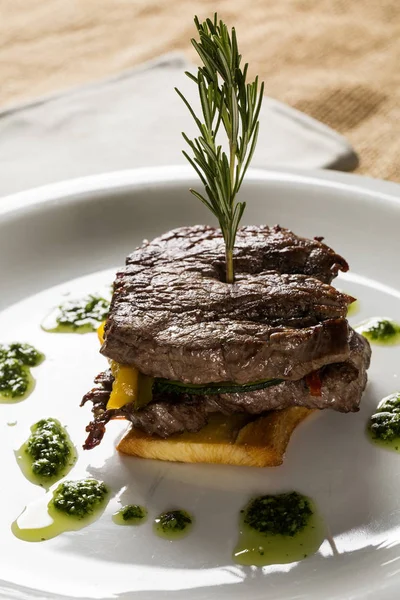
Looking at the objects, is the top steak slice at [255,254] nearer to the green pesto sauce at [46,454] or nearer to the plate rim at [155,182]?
Result: the green pesto sauce at [46,454]

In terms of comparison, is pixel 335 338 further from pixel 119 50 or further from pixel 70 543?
pixel 119 50

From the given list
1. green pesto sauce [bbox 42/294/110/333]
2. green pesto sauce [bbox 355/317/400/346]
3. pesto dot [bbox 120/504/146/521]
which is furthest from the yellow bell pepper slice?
green pesto sauce [bbox 355/317/400/346]

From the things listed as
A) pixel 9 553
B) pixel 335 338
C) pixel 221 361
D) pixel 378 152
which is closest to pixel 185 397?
pixel 221 361

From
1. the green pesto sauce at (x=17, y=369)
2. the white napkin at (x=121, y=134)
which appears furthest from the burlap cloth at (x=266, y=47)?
the green pesto sauce at (x=17, y=369)

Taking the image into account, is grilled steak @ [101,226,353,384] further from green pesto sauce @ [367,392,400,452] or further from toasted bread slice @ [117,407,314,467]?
green pesto sauce @ [367,392,400,452]

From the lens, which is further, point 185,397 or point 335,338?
point 185,397

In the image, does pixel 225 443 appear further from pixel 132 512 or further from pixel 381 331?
pixel 381 331
